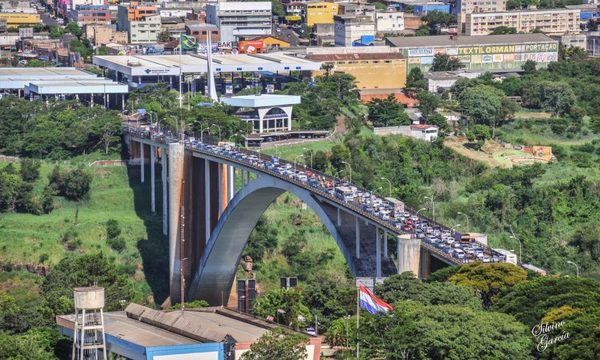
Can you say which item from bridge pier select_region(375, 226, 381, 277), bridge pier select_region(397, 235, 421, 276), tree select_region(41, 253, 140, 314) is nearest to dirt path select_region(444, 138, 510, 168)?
tree select_region(41, 253, 140, 314)

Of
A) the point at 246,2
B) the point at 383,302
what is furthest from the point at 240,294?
the point at 246,2

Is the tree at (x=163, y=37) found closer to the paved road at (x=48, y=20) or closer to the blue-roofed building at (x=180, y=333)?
the paved road at (x=48, y=20)

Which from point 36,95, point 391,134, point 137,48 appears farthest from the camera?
point 137,48

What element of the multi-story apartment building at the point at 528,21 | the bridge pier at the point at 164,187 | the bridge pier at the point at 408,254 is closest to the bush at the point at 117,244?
the bridge pier at the point at 164,187

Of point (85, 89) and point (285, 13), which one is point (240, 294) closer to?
point (85, 89)

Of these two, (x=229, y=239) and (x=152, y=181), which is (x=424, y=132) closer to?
(x=152, y=181)

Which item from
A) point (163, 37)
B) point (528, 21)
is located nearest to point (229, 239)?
point (163, 37)

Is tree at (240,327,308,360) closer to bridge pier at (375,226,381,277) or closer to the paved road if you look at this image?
bridge pier at (375,226,381,277)

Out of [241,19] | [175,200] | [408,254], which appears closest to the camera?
[408,254]
